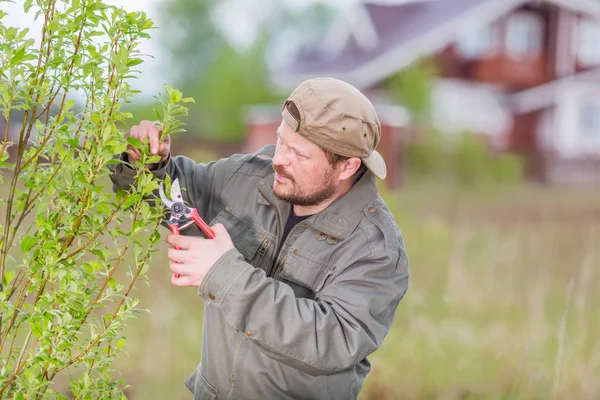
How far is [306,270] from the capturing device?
8.37 ft

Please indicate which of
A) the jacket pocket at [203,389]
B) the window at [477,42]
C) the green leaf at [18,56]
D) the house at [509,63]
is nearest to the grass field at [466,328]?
the jacket pocket at [203,389]

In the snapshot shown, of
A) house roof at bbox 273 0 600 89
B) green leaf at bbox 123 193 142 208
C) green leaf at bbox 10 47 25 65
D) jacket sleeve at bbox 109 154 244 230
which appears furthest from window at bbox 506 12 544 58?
green leaf at bbox 10 47 25 65

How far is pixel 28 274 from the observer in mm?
1991

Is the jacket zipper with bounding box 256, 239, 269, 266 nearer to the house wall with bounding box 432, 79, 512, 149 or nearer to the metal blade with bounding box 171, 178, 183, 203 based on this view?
the metal blade with bounding box 171, 178, 183, 203

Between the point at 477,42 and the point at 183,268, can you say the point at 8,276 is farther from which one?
the point at 477,42

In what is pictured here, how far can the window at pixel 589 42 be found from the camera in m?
28.2

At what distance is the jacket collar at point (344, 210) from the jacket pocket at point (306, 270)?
0.10 m

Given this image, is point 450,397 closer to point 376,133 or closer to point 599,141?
point 376,133

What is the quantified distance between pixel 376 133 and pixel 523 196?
610 inches

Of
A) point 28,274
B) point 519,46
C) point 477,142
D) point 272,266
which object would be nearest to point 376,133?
point 272,266

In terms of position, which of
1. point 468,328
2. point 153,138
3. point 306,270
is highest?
point 153,138

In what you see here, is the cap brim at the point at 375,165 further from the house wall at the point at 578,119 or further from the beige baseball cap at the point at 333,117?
the house wall at the point at 578,119

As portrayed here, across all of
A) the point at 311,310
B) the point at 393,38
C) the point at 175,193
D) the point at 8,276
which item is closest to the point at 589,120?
the point at 393,38

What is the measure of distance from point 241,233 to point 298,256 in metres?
0.27
